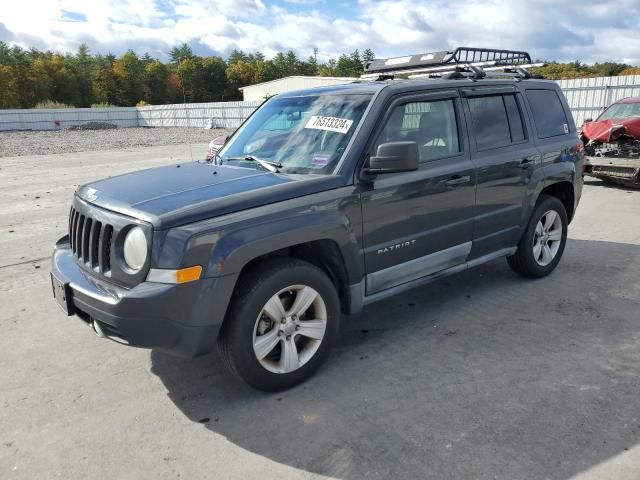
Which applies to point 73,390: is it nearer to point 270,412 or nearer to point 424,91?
point 270,412

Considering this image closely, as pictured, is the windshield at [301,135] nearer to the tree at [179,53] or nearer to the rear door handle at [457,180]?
the rear door handle at [457,180]

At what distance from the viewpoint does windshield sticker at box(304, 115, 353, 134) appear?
3848 mm

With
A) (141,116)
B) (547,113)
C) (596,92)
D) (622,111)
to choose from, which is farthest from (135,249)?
(141,116)

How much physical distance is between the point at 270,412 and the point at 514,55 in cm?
510

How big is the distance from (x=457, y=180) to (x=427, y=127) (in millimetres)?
485

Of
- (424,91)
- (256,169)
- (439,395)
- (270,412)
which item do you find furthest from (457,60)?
(270,412)

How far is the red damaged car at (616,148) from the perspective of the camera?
10586mm

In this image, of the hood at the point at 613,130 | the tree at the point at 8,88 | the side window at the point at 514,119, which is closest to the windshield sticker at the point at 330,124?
the side window at the point at 514,119

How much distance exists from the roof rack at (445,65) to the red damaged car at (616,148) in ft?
19.1

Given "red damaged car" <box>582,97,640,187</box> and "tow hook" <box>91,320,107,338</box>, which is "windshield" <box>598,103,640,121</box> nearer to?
"red damaged car" <box>582,97,640,187</box>

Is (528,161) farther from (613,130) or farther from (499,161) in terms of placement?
(613,130)

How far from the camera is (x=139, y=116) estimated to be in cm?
5350

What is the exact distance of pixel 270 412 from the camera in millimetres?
3260

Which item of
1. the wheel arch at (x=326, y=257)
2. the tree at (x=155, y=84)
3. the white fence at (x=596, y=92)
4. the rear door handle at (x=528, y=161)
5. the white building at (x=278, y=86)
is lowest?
the wheel arch at (x=326, y=257)
